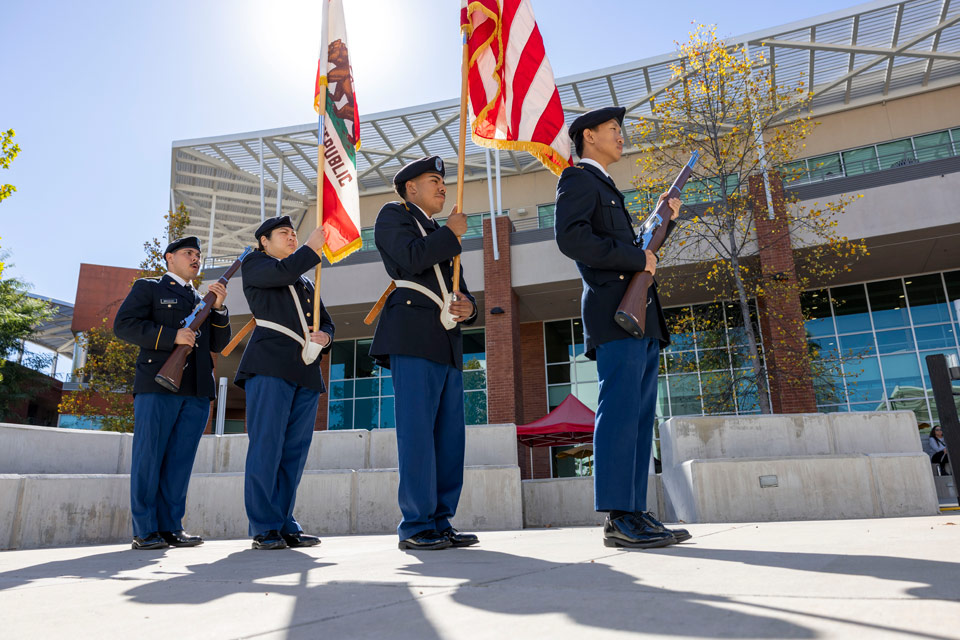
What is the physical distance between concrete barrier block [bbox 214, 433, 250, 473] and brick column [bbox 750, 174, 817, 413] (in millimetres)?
10349

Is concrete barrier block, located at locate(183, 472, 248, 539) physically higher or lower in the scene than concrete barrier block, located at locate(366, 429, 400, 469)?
lower

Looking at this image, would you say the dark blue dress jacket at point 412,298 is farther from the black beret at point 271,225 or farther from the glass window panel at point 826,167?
the glass window panel at point 826,167

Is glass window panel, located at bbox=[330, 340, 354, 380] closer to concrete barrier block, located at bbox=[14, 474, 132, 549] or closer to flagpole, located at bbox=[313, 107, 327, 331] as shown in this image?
concrete barrier block, located at bbox=[14, 474, 132, 549]

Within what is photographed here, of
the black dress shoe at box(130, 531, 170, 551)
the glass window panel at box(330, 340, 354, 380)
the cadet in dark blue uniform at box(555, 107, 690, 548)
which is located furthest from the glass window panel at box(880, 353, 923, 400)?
the black dress shoe at box(130, 531, 170, 551)

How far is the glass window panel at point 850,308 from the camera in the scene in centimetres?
1858

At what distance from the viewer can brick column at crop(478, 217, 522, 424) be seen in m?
17.3

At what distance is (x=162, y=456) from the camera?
4891 mm

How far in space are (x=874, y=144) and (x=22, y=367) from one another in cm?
3398

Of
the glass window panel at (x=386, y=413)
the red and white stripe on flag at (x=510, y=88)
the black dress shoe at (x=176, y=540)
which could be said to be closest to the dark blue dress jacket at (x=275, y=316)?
the black dress shoe at (x=176, y=540)

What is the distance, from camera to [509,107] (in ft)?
15.7

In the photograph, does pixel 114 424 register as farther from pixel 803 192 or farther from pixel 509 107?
pixel 803 192

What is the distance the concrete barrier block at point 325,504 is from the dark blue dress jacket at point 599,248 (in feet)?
18.0

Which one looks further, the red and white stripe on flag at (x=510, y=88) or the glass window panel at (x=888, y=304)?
the glass window panel at (x=888, y=304)

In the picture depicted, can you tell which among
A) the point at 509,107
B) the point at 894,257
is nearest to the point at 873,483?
the point at 509,107
